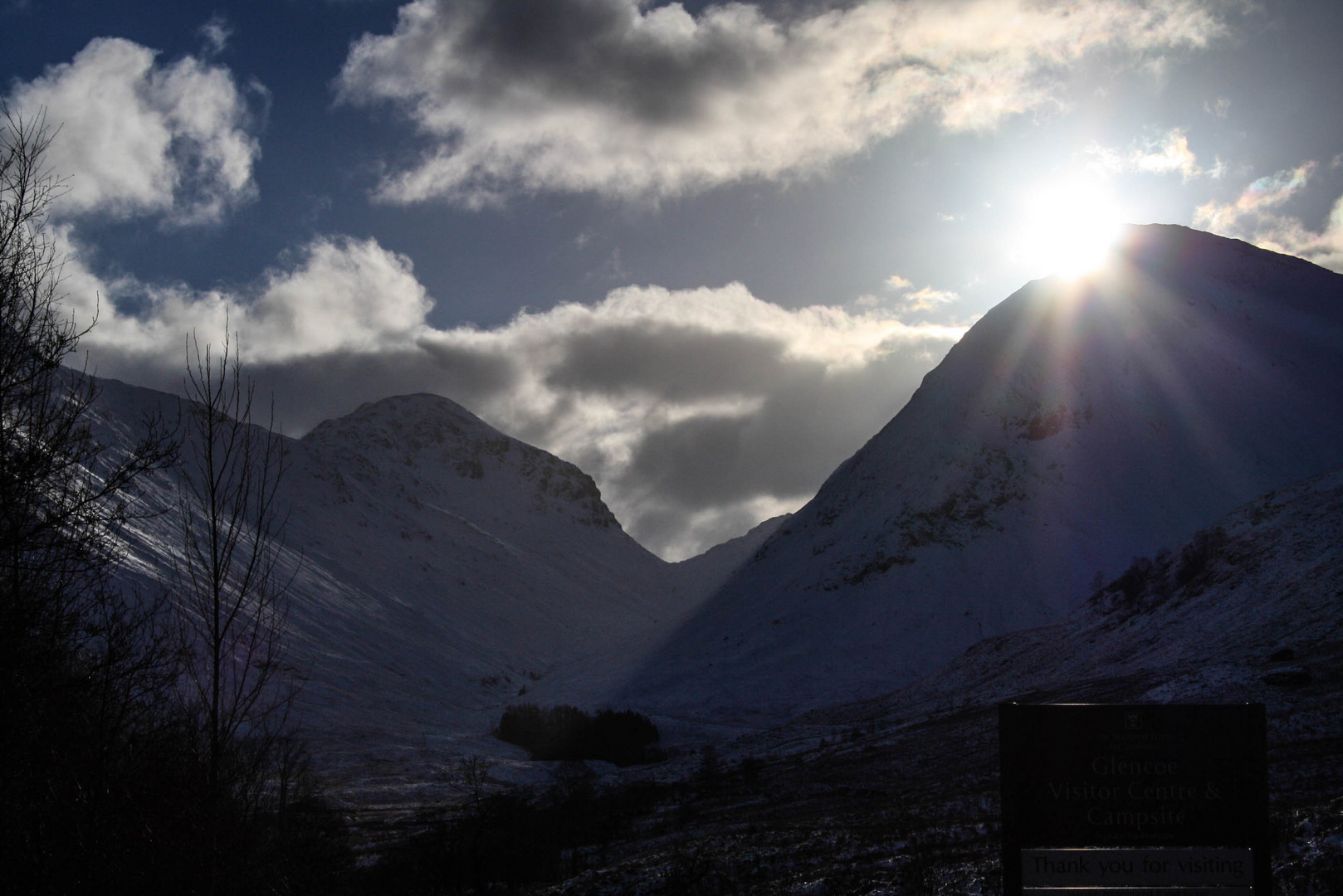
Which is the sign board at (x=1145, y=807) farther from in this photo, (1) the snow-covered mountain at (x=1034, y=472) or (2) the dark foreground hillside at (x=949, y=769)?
(1) the snow-covered mountain at (x=1034, y=472)

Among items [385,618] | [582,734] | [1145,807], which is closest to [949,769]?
[1145,807]

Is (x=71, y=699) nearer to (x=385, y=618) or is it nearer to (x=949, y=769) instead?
(x=949, y=769)

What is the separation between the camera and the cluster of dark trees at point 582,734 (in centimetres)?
7475

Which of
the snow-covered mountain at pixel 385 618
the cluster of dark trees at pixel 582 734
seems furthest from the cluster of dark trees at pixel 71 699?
the snow-covered mountain at pixel 385 618

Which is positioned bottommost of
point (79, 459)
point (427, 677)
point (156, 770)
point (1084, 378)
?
point (427, 677)

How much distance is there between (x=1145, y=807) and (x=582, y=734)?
77.3 metres

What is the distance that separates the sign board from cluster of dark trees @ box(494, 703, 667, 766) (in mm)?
66256

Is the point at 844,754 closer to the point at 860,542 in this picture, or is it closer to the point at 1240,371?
the point at 860,542

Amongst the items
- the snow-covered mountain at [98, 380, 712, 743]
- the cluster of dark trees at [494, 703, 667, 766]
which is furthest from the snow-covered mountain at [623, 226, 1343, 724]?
the snow-covered mountain at [98, 380, 712, 743]

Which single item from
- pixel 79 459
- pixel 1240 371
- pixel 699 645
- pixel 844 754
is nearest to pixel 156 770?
pixel 79 459

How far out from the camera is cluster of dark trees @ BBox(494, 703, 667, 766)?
74.8 metres

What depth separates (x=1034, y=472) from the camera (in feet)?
367

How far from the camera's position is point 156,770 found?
1081 centimetres

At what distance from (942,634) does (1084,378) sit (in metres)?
46.9
